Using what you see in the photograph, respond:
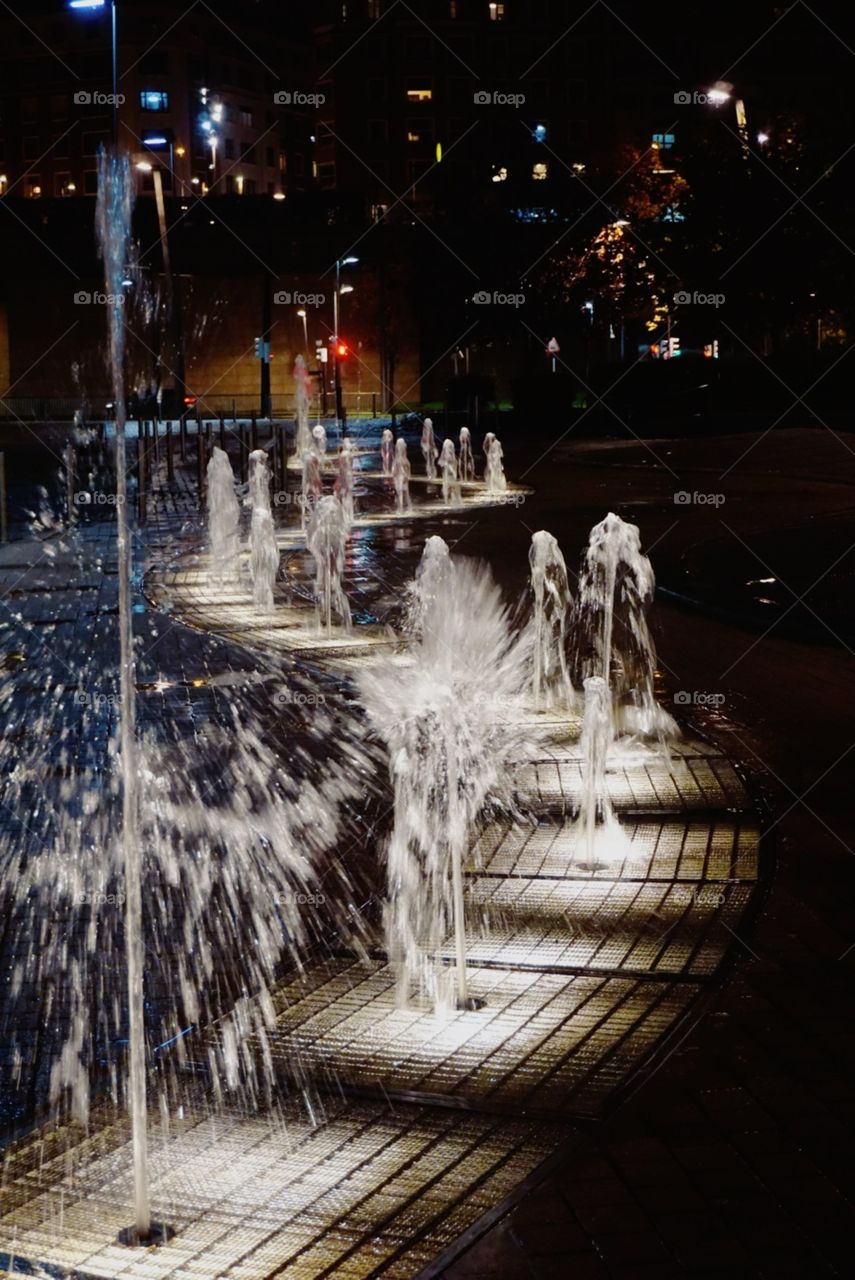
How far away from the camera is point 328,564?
1446cm

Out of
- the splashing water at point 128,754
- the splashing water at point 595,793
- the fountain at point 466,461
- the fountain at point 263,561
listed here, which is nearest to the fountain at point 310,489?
the fountain at point 466,461

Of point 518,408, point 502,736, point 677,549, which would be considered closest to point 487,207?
point 518,408

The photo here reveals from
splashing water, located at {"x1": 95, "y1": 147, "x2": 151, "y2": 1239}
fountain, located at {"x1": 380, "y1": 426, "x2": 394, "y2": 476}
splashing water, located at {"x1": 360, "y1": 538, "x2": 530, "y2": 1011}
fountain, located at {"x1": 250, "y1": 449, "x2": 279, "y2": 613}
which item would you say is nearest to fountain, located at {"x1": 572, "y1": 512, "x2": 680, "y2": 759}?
splashing water, located at {"x1": 360, "y1": 538, "x2": 530, "y2": 1011}

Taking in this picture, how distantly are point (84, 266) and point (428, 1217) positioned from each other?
73139 millimetres

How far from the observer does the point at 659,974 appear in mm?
5867

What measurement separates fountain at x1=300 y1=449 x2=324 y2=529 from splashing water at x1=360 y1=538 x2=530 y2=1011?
29.3 ft

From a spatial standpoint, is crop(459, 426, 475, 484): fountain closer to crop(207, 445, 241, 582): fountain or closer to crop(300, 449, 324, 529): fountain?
crop(300, 449, 324, 529): fountain

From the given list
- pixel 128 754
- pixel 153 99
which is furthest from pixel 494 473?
pixel 153 99

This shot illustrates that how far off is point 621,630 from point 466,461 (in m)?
21.2

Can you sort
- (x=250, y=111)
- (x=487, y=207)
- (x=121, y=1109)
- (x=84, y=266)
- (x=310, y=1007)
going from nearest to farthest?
(x=121, y=1109)
(x=310, y=1007)
(x=487, y=207)
(x=84, y=266)
(x=250, y=111)

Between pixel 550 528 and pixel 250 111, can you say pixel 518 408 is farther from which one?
pixel 250 111

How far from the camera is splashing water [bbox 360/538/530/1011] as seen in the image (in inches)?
245

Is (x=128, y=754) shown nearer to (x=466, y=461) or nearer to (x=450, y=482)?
(x=450, y=482)

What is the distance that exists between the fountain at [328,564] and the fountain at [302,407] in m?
19.8
